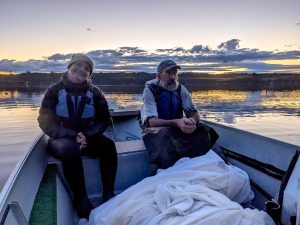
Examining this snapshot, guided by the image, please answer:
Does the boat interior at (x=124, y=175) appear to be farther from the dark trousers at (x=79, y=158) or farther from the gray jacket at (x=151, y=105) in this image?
the gray jacket at (x=151, y=105)

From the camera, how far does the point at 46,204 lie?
292cm

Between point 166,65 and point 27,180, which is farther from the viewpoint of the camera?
point 166,65

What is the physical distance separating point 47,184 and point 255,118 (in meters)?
17.8

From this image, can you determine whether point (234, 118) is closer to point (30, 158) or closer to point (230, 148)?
point (230, 148)

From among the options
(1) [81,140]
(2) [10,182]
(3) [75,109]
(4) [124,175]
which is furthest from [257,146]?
(2) [10,182]

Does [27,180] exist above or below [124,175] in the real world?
above

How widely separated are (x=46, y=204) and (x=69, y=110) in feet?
3.94

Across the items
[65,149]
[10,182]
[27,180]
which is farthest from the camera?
[65,149]

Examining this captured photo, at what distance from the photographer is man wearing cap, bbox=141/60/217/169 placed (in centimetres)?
400

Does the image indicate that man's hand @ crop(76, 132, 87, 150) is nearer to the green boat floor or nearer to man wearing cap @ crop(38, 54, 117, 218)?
man wearing cap @ crop(38, 54, 117, 218)

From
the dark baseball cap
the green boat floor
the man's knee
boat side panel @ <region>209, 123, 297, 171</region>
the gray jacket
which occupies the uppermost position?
the dark baseball cap

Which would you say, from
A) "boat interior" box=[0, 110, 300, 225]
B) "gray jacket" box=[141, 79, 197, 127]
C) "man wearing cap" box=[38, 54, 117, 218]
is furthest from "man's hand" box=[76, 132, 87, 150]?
"gray jacket" box=[141, 79, 197, 127]

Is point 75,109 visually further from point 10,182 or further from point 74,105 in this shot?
point 10,182

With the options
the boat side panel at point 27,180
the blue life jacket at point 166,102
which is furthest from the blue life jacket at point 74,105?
the blue life jacket at point 166,102
